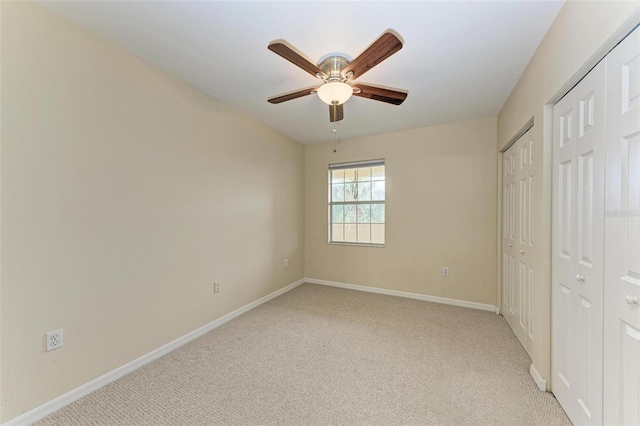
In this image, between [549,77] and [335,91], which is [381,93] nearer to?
[335,91]

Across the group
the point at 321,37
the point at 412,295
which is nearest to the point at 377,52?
the point at 321,37

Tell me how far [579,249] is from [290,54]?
203cm

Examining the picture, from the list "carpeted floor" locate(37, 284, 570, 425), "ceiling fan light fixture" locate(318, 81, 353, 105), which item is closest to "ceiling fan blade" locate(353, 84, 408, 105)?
"ceiling fan light fixture" locate(318, 81, 353, 105)

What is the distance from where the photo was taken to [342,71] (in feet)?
5.92

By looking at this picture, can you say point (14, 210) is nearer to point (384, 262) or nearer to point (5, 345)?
point (5, 345)

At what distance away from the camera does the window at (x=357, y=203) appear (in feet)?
13.1

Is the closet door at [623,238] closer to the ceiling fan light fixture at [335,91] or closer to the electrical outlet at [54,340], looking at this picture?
the ceiling fan light fixture at [335,91]

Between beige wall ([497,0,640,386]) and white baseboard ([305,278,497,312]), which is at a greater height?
beige wall ([497,0,640,386])

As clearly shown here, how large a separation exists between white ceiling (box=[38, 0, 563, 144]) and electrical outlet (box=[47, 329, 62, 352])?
2.05 meters

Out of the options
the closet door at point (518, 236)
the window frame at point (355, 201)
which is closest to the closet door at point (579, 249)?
the closet door at point (518, 236)

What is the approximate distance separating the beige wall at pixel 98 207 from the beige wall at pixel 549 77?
9.52 feet

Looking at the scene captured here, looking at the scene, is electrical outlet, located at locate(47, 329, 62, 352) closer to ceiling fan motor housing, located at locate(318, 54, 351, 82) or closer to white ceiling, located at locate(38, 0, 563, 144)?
white ceiling, located at locate(38, 0, 563, 144)

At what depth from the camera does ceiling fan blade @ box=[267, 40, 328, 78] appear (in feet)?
4.63

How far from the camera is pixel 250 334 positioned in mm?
2588
